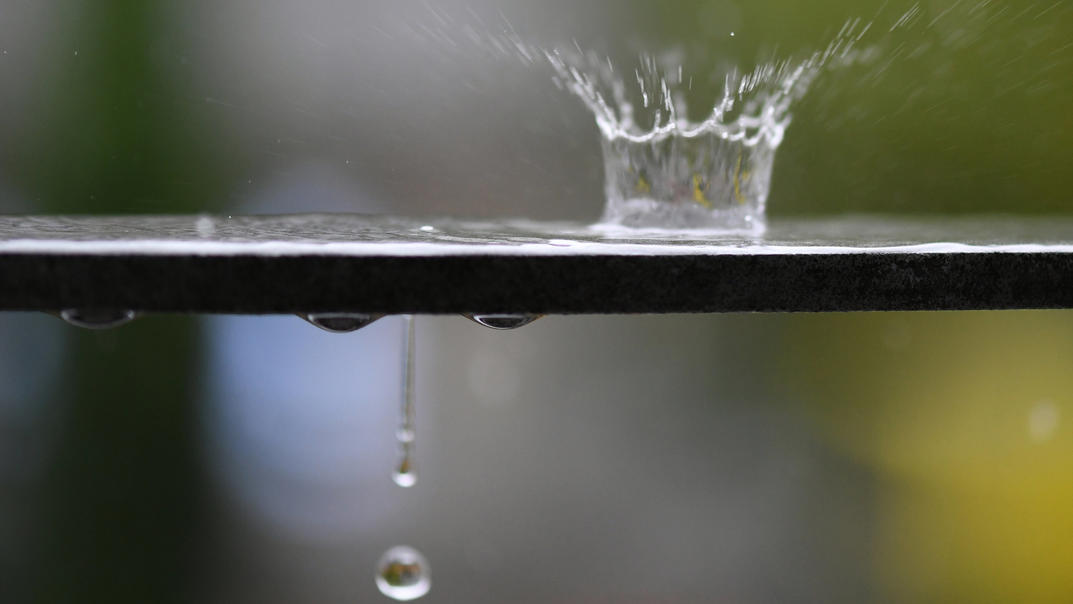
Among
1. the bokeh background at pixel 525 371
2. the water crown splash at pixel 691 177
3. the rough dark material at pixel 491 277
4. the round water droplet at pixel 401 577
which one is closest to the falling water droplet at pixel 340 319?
the rough dark material at pixel 491 277

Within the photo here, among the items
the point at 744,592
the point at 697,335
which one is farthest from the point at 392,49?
the point at 744,592

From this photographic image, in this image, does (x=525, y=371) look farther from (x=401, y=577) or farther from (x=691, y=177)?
(x=691, y=177)

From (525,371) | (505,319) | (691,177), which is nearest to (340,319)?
(505,319)

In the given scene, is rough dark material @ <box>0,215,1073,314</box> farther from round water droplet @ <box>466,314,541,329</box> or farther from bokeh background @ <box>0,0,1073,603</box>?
bokeh background @ <box>0,0,1073,603</box>

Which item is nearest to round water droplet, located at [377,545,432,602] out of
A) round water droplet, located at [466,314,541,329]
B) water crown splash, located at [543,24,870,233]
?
water crown splash, located at [543,24,870,233]

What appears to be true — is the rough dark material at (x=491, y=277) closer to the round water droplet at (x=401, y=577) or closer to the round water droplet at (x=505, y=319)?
the round water droplet at (x=505, y=319)

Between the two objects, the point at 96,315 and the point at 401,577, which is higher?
the point at 96,315
